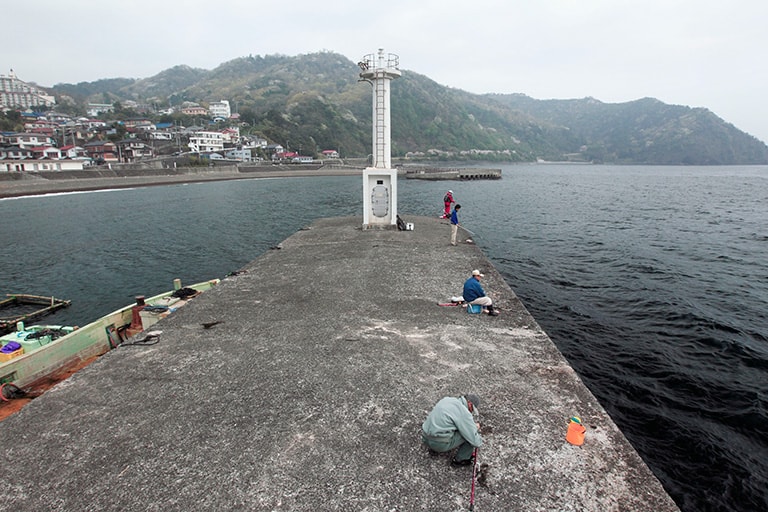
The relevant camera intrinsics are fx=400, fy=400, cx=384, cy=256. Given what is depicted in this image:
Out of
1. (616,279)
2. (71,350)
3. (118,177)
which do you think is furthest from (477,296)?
(118,177)

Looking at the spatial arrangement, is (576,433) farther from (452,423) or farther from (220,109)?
(220,109)

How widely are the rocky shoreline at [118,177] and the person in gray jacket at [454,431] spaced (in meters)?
77.9

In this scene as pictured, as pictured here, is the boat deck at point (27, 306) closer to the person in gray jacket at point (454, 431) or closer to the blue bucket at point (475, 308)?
the blue bucket at point (475, 308)

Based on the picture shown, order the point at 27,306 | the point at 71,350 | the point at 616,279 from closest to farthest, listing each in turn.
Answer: the point at 71,350, the point at 27,306, the point at 616,279

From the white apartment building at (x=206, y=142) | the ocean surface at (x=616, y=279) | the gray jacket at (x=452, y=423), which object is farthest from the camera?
the white apartment building at (x=206, y=142)

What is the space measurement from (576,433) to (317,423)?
358 cm

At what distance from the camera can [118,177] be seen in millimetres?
76188

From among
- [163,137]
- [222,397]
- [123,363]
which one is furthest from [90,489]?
[163,137]

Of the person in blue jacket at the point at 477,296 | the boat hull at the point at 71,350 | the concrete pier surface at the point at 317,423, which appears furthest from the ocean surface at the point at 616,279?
the boat hull at the point at 71,350

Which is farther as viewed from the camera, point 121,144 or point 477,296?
point 121,144

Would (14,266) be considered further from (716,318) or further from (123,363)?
(716,318)

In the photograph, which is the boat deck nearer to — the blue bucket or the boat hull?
the boat hull

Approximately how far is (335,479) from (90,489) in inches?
113

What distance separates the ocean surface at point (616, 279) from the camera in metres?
8.61
